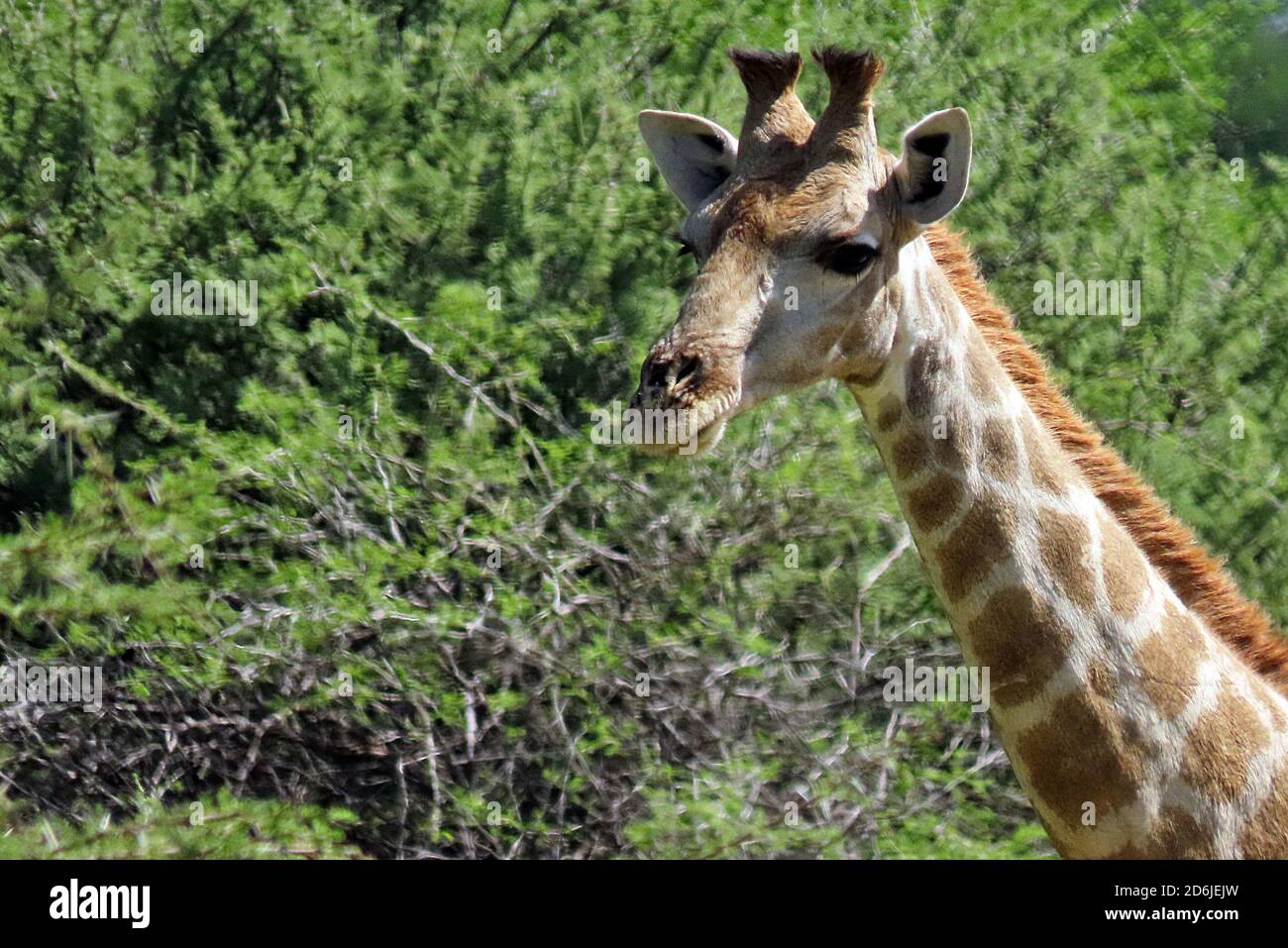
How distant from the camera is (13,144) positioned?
736 cm

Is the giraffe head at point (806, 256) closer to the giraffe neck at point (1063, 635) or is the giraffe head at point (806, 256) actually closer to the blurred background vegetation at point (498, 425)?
the giraffe neck at point (1063, 635)

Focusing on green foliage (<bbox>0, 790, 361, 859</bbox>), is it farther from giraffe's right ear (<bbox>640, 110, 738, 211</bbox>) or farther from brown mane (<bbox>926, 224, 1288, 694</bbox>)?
brown mane (<bbox>926, 224, 1288, 694</bbox>)

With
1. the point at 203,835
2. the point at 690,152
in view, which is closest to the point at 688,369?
the point at 690,152

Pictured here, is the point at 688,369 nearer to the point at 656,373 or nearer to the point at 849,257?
the point at 656,373

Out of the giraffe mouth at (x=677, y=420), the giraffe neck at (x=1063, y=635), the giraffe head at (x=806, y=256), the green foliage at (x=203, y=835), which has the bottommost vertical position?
the green foliage at (x=203, y=835)

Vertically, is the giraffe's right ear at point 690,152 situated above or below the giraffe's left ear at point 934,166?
above

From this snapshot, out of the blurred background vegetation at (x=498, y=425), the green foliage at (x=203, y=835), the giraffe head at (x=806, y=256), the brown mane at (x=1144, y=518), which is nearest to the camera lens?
→ the giraffe head at (x=806, y=256)

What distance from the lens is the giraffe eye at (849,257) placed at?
382 cm

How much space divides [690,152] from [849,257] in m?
0.84

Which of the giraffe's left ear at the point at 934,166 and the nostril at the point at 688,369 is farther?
the giraffe's left ear at the point at 934,166

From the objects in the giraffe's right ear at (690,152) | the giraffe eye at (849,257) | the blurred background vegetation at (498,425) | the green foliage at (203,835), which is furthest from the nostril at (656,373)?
the green foliage at (203,835)

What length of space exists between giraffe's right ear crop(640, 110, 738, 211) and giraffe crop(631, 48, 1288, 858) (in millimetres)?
388

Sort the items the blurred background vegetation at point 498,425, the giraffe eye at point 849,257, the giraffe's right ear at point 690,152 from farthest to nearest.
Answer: the blurred background vegetation at point 498,425, the giraffe's right ear at point 690,152, the giraffe eye at point 849,257
